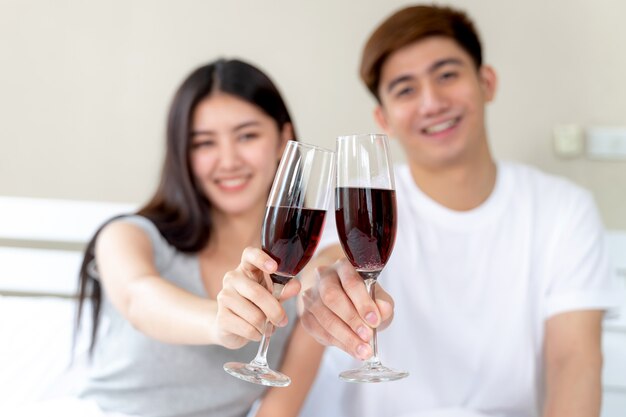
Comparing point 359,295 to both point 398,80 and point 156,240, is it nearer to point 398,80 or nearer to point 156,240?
point 156,240

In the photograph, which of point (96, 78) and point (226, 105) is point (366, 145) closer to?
point (226, 105)

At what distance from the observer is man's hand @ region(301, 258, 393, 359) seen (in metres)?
1.08

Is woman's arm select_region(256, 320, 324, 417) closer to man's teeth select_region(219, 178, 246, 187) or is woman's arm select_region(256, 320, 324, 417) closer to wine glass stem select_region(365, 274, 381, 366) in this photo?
man's teeth select_region(219, 178, 246, 187)

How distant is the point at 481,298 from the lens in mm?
1863

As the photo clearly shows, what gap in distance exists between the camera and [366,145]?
1.06 m

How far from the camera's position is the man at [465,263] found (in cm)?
181

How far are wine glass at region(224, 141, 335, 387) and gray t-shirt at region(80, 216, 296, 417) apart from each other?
2.04ft

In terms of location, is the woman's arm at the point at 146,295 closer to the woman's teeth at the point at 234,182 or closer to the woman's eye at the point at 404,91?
the woman's teeth at the point at 234,182

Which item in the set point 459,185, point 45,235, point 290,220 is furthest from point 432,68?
point 45,235

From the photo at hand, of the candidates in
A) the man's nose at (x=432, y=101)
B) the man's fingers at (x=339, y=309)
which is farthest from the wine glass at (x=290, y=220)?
the man's nose at (x=432, y=101)

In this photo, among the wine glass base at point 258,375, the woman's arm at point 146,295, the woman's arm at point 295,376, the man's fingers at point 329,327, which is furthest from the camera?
the woman's arm at point 295,376

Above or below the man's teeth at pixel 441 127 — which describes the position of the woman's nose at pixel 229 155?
below

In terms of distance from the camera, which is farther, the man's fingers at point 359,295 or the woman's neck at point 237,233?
the woman's neck at point 237,233

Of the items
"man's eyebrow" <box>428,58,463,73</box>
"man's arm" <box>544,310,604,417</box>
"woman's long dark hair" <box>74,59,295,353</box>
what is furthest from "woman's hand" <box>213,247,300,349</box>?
"man's eyebrow" <box>428,58,463,73</box>
